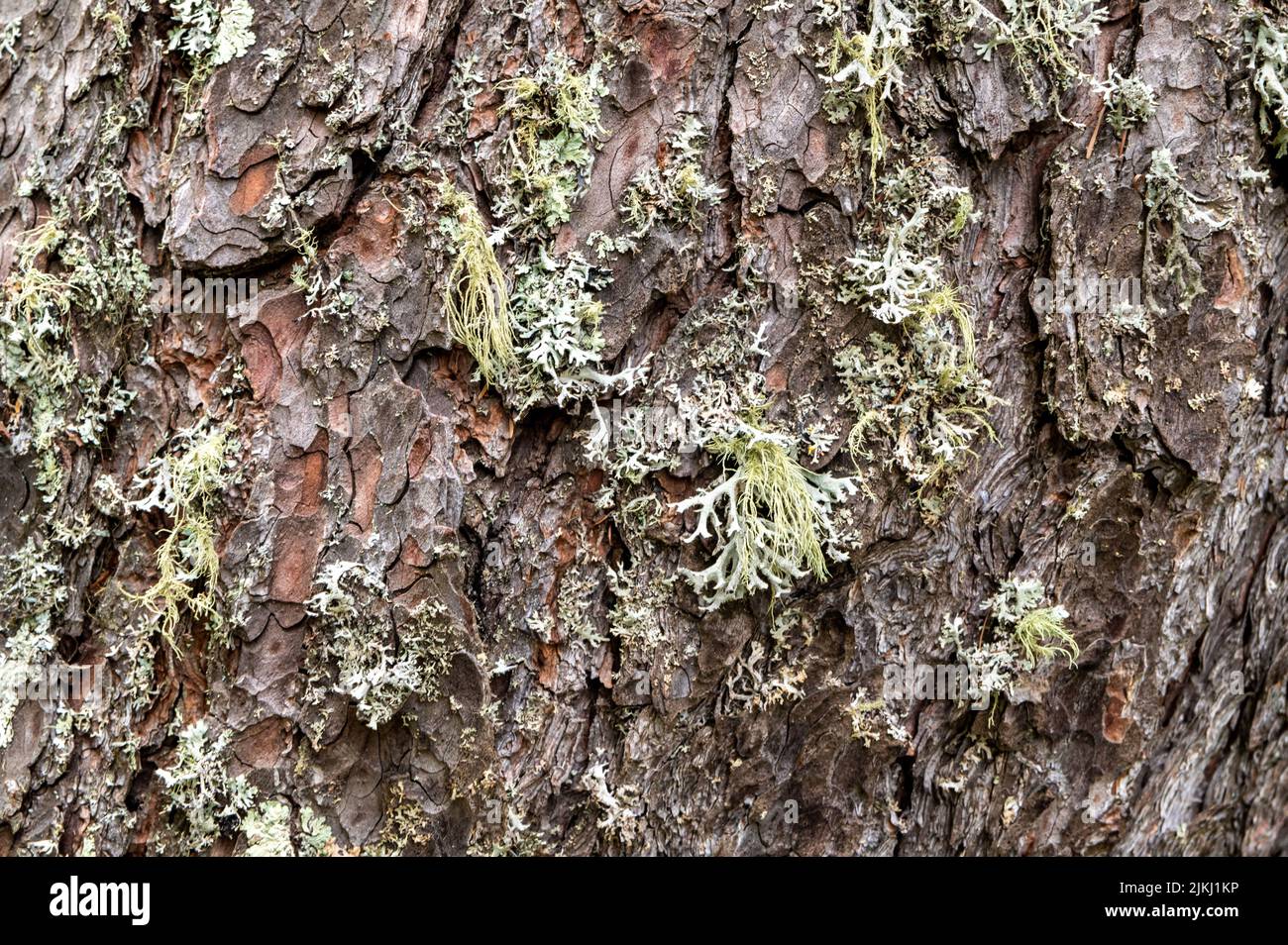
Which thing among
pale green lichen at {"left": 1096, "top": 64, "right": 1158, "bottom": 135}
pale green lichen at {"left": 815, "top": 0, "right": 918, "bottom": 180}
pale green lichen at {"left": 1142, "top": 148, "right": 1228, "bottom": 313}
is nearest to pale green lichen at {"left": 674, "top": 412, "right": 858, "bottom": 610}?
pale green lichen at {"left": 815, "top": 0, "right": 918, "bottom": 180}

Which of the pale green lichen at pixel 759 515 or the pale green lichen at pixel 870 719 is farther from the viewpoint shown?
the pale green lichen at pixel 870 719

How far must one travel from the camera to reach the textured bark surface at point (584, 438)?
6.40 ft

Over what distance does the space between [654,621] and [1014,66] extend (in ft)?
5.29

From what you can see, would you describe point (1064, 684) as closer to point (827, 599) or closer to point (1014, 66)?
point (827, 599)

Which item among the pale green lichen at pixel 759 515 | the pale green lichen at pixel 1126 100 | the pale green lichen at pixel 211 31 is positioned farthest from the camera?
the pale green lichen at pixel 1126 100

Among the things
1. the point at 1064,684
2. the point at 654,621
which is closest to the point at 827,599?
the point at 654,621

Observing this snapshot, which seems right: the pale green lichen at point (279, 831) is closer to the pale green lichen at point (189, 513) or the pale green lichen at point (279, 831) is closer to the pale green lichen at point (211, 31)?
the pale green lichen at point (189, 513)

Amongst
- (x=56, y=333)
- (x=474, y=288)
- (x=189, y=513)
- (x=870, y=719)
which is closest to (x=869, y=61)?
(x=474, y=288)

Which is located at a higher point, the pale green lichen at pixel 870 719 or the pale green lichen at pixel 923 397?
the pale green lichen at pixel 923 397

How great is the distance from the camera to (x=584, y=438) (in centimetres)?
205

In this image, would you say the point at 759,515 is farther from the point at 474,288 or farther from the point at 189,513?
the point at 189,513

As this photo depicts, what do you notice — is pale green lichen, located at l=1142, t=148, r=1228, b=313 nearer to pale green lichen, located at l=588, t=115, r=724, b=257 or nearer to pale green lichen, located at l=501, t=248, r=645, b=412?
pale green lichen, located at l=588, t=115, r=724, b=257

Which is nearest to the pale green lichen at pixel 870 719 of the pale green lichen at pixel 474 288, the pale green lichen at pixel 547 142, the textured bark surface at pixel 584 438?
the textured bark surface at pixel 584 438

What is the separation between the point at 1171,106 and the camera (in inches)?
86.0
